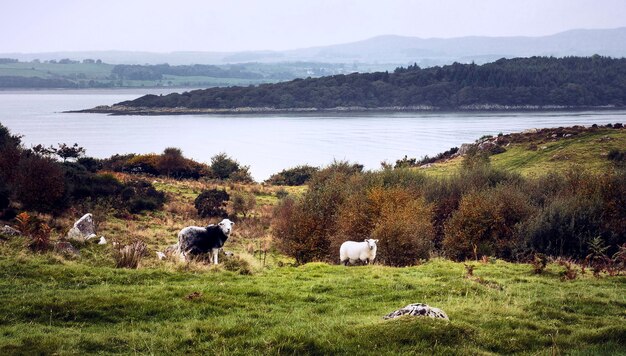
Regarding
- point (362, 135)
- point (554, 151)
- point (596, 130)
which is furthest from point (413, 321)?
point (362, 135)

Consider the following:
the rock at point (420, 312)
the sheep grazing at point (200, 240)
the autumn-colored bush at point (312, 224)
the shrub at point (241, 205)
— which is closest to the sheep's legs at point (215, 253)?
the sheep grazing at point (200, 240)

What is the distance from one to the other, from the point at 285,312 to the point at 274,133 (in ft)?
442

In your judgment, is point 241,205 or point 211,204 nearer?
point 211,204

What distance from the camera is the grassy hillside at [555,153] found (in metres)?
53.5

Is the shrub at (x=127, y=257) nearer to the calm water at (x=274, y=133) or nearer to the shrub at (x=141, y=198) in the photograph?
the shrub at (x=141, y=198)

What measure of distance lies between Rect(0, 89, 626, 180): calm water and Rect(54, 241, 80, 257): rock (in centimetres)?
6483

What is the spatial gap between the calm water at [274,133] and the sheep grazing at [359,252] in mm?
61257

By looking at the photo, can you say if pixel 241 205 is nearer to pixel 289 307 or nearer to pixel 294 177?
pixel 294 177

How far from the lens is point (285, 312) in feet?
38.3

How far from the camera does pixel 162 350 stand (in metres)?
9.22

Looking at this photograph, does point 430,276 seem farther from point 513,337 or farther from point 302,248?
point 302,248

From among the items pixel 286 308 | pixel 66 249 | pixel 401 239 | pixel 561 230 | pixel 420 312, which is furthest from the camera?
pixel 561 230

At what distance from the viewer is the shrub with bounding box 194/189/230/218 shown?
→ 38938 millimetres

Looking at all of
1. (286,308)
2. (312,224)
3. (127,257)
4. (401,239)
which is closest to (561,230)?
(401,239)
